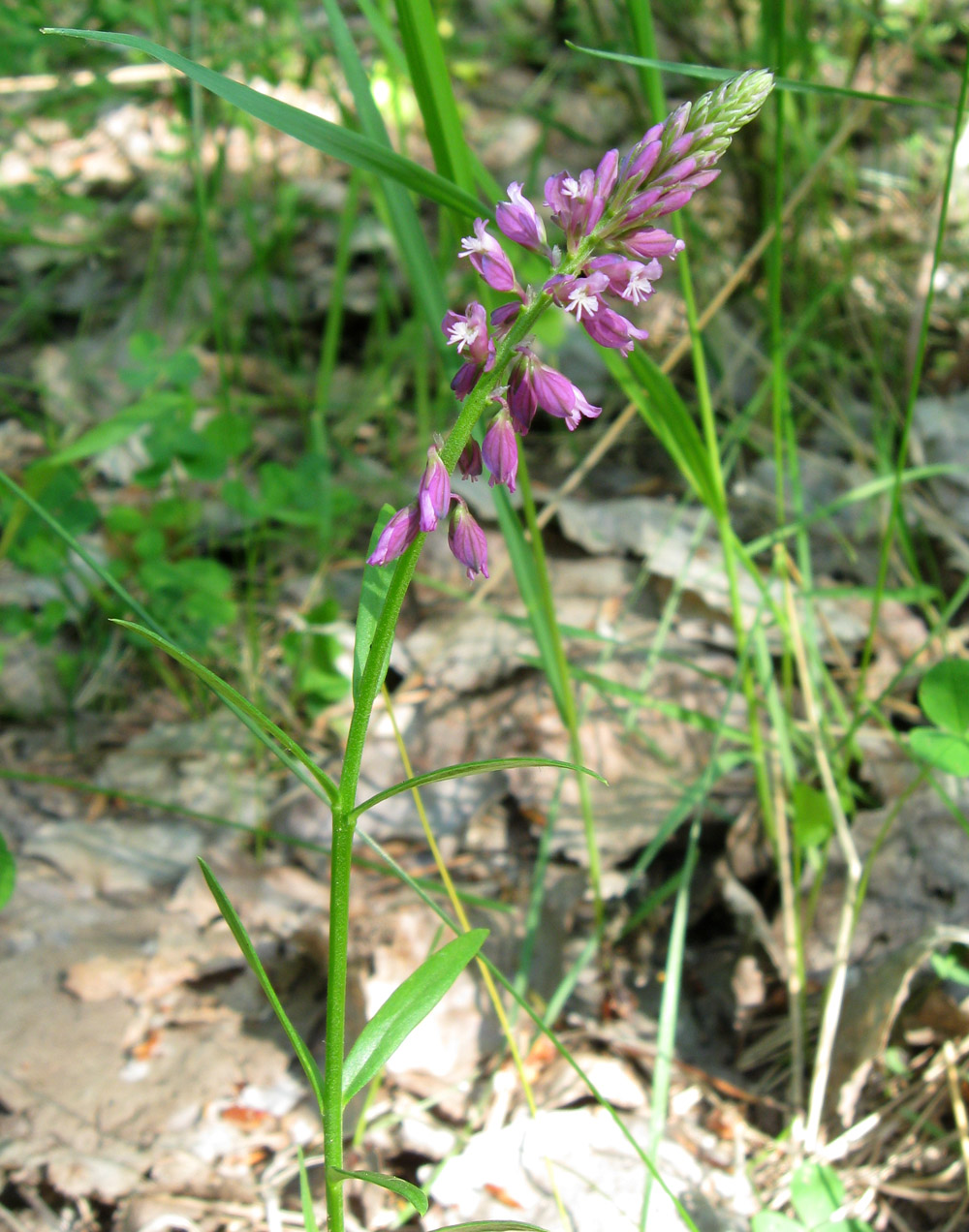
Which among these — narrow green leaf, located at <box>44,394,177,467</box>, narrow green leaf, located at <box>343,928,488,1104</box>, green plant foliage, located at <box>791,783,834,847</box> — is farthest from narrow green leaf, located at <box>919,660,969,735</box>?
narrow green leaf, located at <box>44,394,177,467</box>

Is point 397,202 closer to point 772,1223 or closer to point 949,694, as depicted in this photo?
point 949,694

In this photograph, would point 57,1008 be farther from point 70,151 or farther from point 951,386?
point 70,151

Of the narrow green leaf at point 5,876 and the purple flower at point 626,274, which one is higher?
the purple flower at point 626,274

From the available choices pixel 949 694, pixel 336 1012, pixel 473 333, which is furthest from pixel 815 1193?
pixel 473 333

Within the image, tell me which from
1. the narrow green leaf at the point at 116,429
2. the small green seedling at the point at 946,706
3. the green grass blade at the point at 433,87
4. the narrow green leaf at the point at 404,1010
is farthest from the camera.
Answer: the narrow green leaf at the point at 116,429

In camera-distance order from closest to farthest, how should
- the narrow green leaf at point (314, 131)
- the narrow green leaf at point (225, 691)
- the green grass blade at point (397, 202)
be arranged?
1. the narrow green leaf at point (225, 691)
2. the narrow green leaf at point (314, 131)
3. the green grass blade at point (397, 202)

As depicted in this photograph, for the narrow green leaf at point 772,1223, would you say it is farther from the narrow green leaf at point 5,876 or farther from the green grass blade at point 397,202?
the green grass blade at point 397,202

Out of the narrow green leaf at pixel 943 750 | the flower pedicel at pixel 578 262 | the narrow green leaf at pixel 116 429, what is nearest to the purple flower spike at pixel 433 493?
the flower pedicel at pixel 578 262

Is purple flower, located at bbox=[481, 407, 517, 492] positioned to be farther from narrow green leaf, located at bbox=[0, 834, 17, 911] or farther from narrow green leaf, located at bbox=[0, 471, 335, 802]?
narrow green leaf, located at bbox=[0, 834, 17, 911]

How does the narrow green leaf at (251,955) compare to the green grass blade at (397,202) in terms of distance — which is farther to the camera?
the green grass blade at (397,202)


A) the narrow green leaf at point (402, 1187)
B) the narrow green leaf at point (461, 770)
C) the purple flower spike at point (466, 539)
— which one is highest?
the purple flower spike at point (466, 539)
